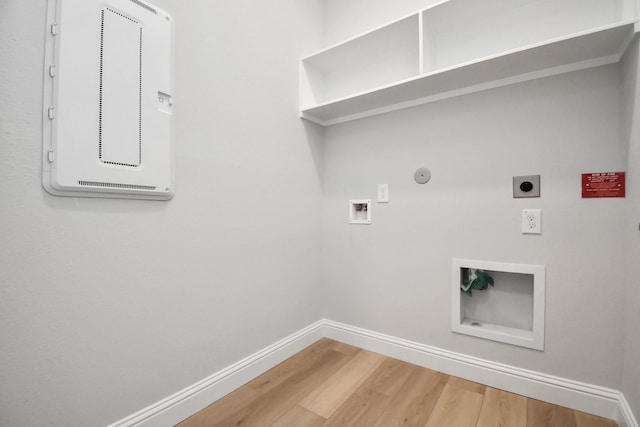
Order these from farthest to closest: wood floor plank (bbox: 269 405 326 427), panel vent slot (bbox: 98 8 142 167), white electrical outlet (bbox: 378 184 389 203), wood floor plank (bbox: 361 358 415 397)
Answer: white electrical outlet (bbox: 378 184 389 203) → wood floor plank (bbox: 361 358 415 397) → wood floor plank (bbox: 269 405 326 427) → panel vent slot (bbox: 98 8 142 167)

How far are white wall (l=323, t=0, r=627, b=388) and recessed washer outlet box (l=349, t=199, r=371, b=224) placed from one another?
0.20ft

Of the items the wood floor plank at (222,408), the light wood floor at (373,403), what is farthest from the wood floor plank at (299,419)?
the wood floor plank at (222,408)

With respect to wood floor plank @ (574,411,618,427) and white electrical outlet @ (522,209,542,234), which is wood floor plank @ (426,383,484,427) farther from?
white electrical outlet @ (522,209,542,234)

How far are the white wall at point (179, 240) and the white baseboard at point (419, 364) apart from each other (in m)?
0.06

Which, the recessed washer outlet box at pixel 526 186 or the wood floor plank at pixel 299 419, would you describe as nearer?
the wood floor plank at pixel 299 419

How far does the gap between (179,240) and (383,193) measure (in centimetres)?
126

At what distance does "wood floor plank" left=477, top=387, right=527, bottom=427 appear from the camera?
1.23 m

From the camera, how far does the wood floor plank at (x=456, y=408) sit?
1.24 meters

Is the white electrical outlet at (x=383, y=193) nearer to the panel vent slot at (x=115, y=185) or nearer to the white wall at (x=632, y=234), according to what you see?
the white wall at (x=632, y=234)

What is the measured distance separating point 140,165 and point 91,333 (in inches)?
25.3

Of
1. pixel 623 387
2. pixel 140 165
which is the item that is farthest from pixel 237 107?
pixel 623 387

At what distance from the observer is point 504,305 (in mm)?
1541

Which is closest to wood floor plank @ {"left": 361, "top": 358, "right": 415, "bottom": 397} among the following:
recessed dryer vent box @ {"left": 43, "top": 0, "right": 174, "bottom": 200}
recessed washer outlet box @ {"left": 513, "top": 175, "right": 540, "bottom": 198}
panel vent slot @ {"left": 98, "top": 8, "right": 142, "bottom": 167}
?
recessed washer outlet box @ {"left": 513, "top": 175, "right": 540, "bottom": 198}

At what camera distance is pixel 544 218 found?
4.48 feet
